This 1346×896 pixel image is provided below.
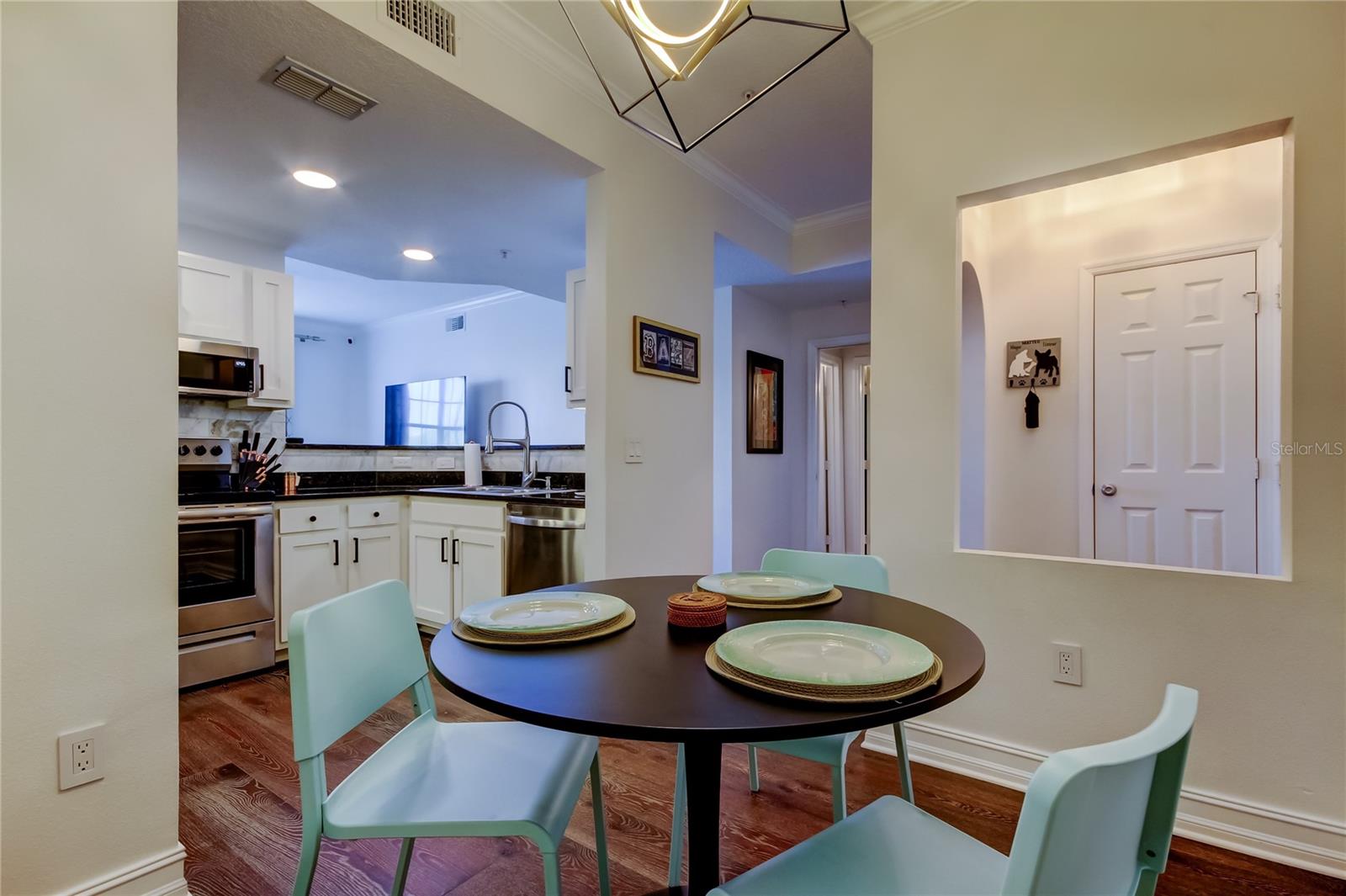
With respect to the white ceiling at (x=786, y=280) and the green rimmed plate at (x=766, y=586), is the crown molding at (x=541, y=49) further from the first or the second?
the green rimmed plate at (x=766, y=586)

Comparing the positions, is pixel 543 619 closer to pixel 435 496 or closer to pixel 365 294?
pixel 435 496

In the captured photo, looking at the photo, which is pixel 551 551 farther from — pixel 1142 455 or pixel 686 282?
pixel 1142 455

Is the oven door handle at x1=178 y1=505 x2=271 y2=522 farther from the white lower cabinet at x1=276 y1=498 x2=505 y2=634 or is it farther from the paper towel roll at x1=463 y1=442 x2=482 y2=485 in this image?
the paper towel roll at x1=463 y1=442 x2=482 y2=485

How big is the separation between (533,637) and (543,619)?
88mm

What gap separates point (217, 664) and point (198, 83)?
7.91 feet

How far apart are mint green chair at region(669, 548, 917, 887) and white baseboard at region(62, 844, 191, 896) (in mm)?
1156

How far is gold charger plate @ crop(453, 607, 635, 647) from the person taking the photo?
3.37 feet

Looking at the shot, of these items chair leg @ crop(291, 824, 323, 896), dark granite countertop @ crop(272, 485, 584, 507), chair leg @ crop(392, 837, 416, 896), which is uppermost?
dark granite countertop @ crop(272, 485, 584, 507)

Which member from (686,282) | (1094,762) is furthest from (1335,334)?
(686,282)

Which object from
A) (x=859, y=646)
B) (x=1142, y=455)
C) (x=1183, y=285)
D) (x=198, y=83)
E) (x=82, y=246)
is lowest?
(x=859, y=646)

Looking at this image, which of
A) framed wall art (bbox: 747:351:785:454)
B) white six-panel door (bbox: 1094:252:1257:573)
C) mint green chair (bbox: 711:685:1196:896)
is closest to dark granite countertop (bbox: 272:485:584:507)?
framed wall art (bbox: 747:351:785:454)

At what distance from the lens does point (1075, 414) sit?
3.01 m

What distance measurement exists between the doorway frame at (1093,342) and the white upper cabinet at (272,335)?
4197 millimetres

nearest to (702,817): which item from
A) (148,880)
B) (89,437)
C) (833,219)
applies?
(148,880)
